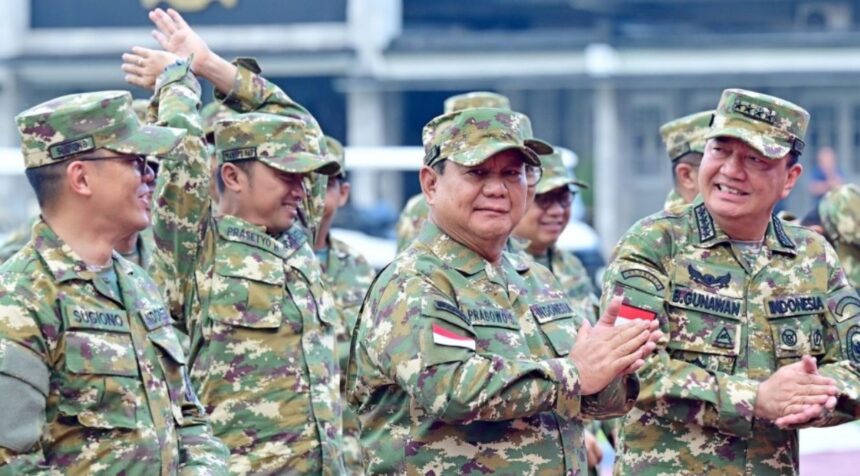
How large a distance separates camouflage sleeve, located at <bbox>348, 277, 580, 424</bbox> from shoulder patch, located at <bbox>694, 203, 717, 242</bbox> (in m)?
0.99

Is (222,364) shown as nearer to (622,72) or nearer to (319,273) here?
(319,273)

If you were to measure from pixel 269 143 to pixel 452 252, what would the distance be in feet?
6.41

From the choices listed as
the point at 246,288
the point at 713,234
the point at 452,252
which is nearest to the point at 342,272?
the point at 246,288

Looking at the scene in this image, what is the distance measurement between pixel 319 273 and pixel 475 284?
201 cm

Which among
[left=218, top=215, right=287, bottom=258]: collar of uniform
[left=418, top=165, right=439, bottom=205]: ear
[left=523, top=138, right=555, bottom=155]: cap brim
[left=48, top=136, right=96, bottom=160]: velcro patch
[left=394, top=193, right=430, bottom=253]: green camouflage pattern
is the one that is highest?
[left=48, top=136, right=96, bottom=160]: velcro patch

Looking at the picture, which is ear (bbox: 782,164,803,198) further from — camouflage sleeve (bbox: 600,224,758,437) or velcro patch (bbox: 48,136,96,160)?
velcro patch (bbox: 48,136,96,160)

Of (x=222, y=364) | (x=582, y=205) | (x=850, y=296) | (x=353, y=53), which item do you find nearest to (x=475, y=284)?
(x=850, y=296)

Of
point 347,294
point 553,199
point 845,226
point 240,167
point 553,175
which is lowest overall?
point 347,294

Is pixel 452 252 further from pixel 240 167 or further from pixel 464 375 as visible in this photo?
pixel 240 167

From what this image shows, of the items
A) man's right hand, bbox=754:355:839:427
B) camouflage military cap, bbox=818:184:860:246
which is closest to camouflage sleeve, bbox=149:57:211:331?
man's right hand, bbox=754:355:839:427

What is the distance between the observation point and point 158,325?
5262 millimetres

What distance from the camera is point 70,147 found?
5.14 meters

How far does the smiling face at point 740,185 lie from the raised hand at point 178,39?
218cm

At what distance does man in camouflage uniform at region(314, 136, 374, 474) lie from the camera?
854cm
